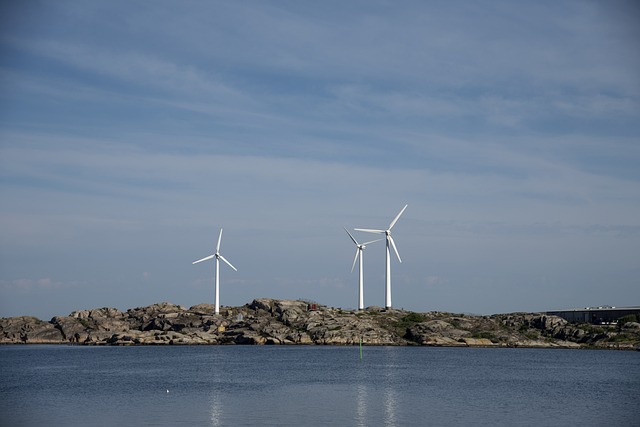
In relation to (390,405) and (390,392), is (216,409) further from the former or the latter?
(390,392)

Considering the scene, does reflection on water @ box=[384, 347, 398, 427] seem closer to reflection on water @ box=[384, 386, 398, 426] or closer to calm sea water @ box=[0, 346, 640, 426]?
reflection on water @ box=[384, 386, 398, 426]

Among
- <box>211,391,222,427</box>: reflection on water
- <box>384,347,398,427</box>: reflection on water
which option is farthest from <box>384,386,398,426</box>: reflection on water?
<box>211,391,222,427</box>: reflection on water

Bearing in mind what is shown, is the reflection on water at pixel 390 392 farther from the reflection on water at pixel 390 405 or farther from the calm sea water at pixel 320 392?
the calm sea water at pixel 320 392

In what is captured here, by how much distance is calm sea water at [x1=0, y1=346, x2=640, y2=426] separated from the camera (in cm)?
6812

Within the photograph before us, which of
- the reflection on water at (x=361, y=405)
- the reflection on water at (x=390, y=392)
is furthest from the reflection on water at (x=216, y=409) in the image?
the reflection on water at (x=390, y=392)

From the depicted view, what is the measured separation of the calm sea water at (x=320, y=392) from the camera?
224 ft

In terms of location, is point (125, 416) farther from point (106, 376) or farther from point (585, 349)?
point (585, 349)

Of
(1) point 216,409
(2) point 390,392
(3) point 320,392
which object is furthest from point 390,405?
(1) point 216,409

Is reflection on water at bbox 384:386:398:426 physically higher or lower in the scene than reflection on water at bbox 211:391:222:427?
lower

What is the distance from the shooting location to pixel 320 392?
88.7 meters

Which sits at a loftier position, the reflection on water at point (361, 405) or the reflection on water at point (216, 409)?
the reflection on water at point (216, 409)

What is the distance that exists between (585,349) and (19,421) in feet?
540

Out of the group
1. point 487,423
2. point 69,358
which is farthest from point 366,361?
point 487,423

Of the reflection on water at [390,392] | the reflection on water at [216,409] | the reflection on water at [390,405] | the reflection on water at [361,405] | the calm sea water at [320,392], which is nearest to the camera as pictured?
the reflection on water at [216,409]
